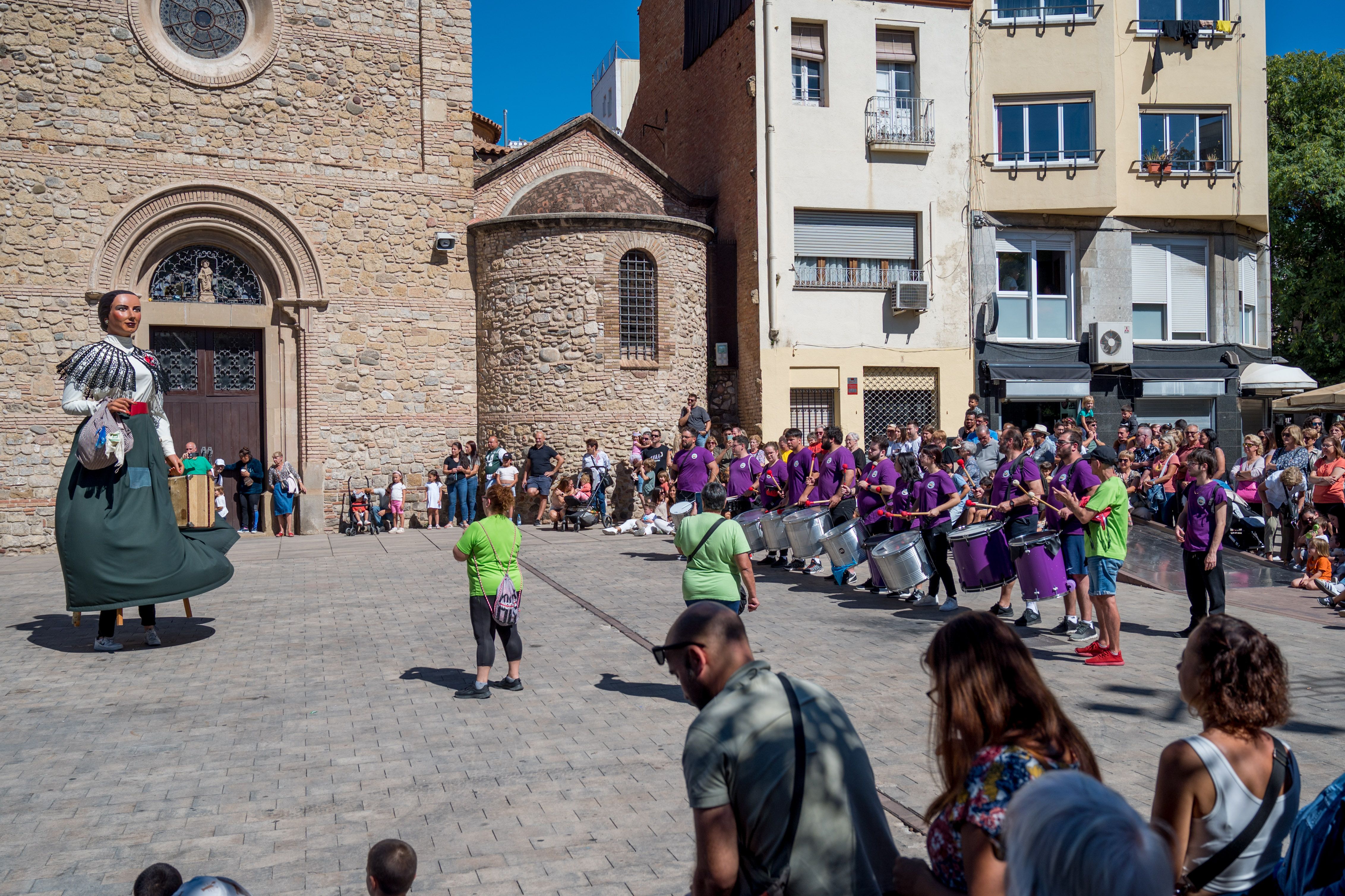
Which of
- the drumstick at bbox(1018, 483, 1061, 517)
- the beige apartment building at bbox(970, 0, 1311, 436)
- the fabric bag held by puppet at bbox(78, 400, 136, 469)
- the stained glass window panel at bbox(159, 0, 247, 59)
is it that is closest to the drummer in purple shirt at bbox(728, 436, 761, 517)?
the drumstick at bbox(1018, 483, 1061, 517)

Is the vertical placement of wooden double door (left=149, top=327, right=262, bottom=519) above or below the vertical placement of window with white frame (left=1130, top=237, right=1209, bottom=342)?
below

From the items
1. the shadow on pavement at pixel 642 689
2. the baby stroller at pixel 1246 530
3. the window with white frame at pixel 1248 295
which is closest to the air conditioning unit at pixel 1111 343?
the window with white frame at pixel 1248 295

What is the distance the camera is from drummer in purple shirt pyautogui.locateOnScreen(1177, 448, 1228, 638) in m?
9.45

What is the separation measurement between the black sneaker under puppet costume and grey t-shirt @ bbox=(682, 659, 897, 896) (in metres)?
8.12

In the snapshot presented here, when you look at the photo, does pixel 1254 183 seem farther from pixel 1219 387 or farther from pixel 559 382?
pixel 559 382

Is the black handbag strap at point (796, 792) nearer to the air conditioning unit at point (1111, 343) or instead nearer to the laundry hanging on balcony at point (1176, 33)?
the air conditioning unit at point (1111, 343)

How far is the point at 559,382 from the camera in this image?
22.2 metres

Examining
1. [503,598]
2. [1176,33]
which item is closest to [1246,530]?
[503,598]

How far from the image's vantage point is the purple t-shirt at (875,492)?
12.6 meters

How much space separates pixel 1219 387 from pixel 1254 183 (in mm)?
4925

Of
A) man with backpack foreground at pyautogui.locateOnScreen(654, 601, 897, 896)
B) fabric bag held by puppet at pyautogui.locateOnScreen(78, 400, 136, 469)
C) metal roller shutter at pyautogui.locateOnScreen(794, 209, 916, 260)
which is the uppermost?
metal roller shutter at pyautogui.locateOnScreen(794, 209, 916, 260)

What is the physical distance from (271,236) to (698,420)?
378 inches

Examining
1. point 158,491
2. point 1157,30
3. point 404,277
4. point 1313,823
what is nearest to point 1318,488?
point 1313,823

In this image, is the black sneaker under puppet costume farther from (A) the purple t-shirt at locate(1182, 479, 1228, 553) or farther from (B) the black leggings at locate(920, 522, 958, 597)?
(A) the purple t-shirt at locate(1182, 479, 1228, 553)
